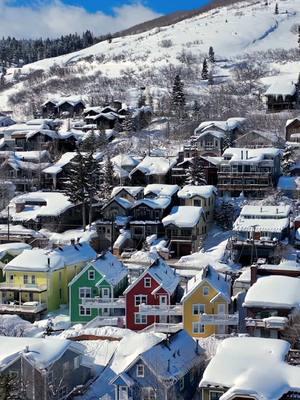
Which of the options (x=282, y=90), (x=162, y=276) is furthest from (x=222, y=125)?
(x=162, y=276)

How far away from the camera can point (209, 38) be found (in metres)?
119

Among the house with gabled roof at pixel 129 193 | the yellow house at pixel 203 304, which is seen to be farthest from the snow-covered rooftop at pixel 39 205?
the yellow house at pixel 203 304

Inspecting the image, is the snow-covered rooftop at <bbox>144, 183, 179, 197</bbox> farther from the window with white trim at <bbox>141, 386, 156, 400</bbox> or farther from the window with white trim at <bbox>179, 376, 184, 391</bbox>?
the window with white trim at <bbox>141, 386, 156, 400</bbox>

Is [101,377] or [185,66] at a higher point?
[185,66]

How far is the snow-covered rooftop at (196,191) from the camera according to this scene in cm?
5122

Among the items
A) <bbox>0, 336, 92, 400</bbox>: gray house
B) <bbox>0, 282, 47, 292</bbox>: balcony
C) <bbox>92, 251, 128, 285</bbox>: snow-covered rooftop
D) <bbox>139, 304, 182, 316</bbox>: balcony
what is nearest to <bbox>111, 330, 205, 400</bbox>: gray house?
<bbox>0, 336, 92, 400</bbox>: gray house

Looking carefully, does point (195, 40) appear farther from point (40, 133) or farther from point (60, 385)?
point (60, 385)

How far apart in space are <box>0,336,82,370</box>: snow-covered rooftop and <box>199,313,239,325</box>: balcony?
301 inches

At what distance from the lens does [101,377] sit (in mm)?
28547

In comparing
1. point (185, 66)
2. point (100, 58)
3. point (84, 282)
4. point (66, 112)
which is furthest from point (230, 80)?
point (84, 282)

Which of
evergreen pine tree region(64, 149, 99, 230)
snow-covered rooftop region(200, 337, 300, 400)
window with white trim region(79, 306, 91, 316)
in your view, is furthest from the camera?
evergreen pine tree region(64, 149, 99, 230)

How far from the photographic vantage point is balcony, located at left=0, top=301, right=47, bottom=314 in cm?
3962

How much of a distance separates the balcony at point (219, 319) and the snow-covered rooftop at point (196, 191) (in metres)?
17.4

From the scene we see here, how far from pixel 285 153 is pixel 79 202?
16.6m
